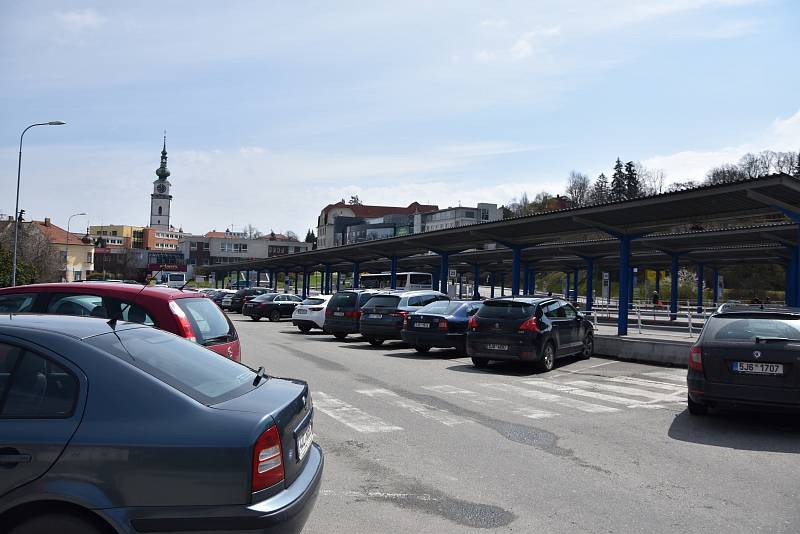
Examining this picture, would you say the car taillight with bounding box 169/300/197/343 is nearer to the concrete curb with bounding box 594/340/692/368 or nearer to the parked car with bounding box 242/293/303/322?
the concrete curb with bounding box 594/340/692/368

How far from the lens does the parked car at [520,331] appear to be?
45.0 feet

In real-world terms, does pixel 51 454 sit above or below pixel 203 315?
below

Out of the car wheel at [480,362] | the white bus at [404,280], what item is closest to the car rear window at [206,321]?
the car wheel at [480,362]

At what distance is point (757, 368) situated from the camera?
801cm

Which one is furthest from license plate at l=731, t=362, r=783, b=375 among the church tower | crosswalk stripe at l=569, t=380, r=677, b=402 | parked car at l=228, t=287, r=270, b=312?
the church tower

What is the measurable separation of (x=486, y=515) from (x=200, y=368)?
2450mm

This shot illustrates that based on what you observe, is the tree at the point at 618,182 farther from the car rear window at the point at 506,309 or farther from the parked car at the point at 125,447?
the parked car at the point at 125,447

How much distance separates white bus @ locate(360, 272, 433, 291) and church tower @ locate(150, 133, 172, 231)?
125123mm

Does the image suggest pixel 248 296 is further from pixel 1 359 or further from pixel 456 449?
pixel 1 359

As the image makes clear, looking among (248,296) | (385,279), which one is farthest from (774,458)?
(385,279)

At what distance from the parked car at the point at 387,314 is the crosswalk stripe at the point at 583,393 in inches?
286

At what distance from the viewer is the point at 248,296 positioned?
138 feet

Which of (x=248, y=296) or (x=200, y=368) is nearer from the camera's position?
(x=200, y=368)

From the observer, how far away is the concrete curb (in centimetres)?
1594
